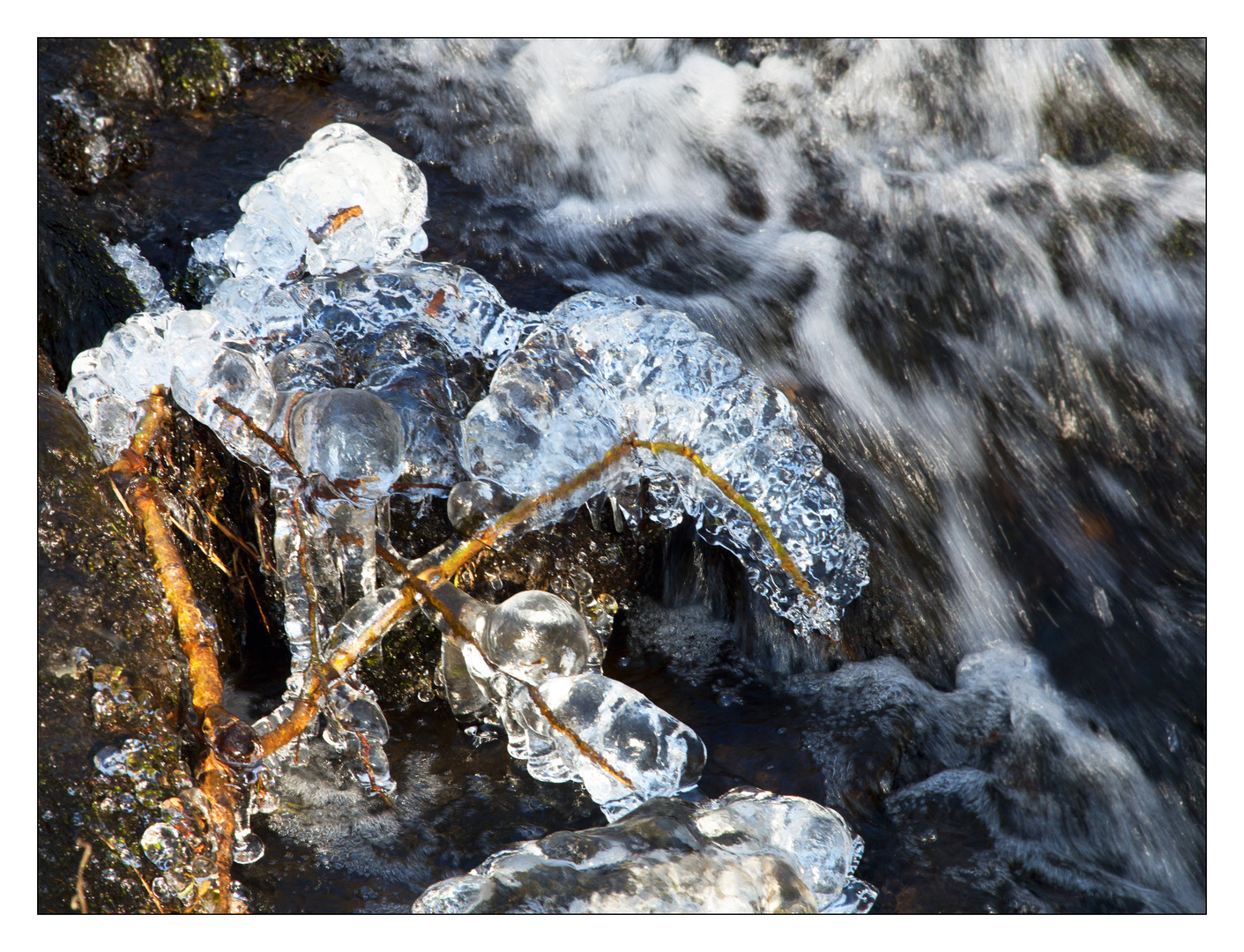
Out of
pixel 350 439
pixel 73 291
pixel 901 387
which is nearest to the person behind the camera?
pixel 350 439

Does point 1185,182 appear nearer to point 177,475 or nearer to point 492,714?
point 492,714

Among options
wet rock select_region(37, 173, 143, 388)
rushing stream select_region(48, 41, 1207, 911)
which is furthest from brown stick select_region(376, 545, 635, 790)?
wet rock select_region(37, 173, 143, 388)

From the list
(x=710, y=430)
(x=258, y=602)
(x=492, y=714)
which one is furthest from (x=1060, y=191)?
(x=258, y=602)

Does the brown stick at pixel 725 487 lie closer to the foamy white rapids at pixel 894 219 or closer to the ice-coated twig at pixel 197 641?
the foamy white rapids at pixel 894 219

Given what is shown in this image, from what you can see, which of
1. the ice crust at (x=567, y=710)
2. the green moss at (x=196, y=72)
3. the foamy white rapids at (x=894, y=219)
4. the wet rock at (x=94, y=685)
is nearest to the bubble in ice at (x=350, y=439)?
the ice crust at (x=567, y=710)

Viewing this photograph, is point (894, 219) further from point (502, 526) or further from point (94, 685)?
point (94, 685)

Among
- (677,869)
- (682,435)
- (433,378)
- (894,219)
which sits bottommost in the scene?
(677,869)

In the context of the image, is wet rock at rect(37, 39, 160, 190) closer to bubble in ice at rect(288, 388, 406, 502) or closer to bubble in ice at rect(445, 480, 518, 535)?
bubble in ice at rect(288, 388, 406, 502)

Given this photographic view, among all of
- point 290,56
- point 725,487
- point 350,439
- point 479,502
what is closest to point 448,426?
point 479,502
